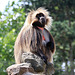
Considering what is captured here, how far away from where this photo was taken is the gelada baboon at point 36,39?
4.83 meters

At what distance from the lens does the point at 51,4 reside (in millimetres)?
17344

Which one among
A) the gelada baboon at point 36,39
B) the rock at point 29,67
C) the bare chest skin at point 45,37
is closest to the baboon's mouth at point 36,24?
the gelada baboon at point 36,39

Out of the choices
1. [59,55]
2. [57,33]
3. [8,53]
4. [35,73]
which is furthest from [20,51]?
[59,55]

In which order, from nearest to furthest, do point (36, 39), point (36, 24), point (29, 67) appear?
1. point (29, 67)
2. point (36, 39)
3. point (36, 24)

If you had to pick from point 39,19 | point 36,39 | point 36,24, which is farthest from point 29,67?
point 39,19

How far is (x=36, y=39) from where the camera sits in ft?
16.0

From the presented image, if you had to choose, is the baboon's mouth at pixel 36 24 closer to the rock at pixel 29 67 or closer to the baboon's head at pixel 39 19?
the baboon's head at pixel 39 19

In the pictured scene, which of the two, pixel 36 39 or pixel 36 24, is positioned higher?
pixel 36 24

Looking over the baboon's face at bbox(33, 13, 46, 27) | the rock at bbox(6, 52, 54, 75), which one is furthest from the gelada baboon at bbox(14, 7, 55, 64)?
the rock at bbox(6, 52, 54, 75)

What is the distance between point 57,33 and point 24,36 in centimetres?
1050

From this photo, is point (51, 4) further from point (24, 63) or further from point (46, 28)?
point (24, 63)

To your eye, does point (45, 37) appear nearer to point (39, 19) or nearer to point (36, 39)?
point (36, 39)

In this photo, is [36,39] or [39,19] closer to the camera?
[36,39]

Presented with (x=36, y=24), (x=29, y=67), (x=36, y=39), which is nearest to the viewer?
(x=29, y=67)
